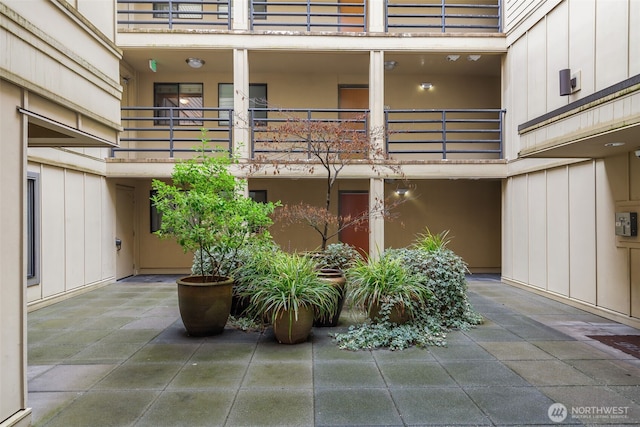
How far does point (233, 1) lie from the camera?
397 inches

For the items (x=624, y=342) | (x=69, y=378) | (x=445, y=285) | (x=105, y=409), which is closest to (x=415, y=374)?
(x=445, y=285)

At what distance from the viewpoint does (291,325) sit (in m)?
5.26

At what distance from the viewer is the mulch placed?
5080mm

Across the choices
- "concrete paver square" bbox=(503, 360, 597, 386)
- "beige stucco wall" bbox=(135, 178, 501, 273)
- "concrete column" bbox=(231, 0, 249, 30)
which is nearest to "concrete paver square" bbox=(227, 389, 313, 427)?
"concrete paver square" bbox=(503, 360, 597, 386)

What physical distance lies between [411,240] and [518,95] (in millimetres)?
4952

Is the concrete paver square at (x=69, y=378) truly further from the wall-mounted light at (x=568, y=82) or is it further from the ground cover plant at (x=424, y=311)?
the wall-mounted light at (x=568, y=82)

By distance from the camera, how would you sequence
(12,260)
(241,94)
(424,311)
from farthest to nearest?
(241,94), (424,311), (12,260)

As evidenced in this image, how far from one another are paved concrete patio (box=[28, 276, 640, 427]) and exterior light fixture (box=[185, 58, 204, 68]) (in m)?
7.15

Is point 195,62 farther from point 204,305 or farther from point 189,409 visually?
point 189,409

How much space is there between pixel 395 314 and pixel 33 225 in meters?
6.88

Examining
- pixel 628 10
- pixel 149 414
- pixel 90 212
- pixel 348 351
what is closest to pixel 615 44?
pixel 628 10

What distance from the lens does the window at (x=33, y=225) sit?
733 cm

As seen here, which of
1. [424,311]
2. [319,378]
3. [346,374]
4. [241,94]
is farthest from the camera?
[241,94]

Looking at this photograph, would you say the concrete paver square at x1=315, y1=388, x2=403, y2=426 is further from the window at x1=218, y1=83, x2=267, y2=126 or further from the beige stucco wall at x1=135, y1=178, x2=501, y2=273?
the window at x1=218, y1=83, x2=267, y2=126
